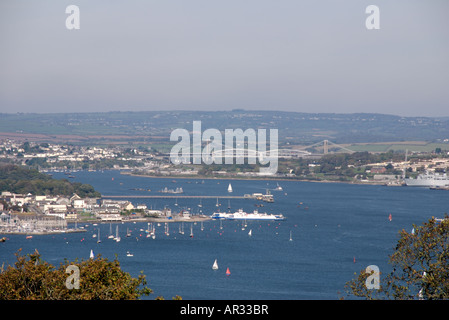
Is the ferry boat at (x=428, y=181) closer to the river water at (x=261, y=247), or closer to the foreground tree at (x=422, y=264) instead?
the river water at (x=261, y=247)

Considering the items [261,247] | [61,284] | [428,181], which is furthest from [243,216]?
[428,181]

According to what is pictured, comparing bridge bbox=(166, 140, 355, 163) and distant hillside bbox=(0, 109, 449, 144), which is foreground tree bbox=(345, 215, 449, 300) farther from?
distant hillside bbox=(0, 109, 449, 144)

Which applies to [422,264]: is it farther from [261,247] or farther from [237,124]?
[237,124]

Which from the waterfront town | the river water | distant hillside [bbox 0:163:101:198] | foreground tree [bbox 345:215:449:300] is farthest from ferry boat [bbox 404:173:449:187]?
foreground tree [bbox 345:215:449:300]

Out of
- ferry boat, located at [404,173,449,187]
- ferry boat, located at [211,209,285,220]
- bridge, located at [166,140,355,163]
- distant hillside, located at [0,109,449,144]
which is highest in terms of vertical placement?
distant hillside, located at [0,109,449,144]

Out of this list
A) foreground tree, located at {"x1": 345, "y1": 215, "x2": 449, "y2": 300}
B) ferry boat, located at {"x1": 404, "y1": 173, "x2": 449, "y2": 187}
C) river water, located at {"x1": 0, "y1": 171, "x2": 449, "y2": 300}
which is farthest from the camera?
ferry boat, located at {"x1": 404, "y1": 173, "x2": 449, "y2": 187}

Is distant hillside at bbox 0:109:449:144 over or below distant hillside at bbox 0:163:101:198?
over

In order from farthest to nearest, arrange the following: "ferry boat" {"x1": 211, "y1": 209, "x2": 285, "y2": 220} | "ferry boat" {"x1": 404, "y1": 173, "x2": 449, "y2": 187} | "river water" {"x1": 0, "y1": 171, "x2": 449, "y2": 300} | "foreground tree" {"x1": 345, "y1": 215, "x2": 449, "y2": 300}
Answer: "ferry boat" {"x1": 404, "y1": 173, "x2": 449, "y2": 187} → "ferry boat" {"x1": 211, "y1": 209, "x2": 285, "y2": 220} → "river water" {"x1": 0, "y1": 171, "x2": 449, "y2": 300} → "foreground tree" {"x1": 345, "y1": 215, "x2": 449, "y2": 300}

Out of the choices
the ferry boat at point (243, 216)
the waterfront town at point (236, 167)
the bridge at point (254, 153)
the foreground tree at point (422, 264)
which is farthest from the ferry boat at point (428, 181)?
the foreground tree at point (422, 264)
